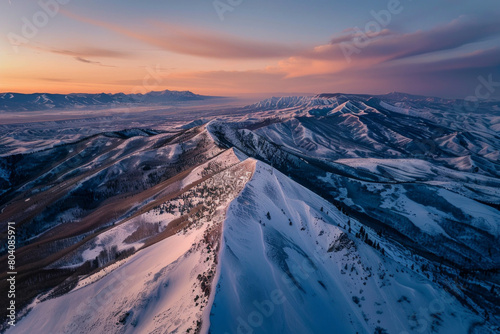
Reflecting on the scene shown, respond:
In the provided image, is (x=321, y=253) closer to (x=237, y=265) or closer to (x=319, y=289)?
(x=319, y=289)

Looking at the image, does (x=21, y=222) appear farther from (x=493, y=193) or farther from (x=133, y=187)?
(x=493, y=193)

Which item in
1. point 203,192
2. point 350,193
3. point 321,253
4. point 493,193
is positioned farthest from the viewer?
point 493,193

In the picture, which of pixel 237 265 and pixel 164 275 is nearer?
pixel 237 265

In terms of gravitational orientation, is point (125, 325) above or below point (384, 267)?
above

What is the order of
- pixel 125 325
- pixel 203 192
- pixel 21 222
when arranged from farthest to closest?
pixel 21 222
pixel 203 192
pixel 125 325

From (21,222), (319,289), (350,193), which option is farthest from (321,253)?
(21,222)

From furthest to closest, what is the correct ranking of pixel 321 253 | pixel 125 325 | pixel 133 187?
pixel 133 187
pixel 321 253
pixel 125 325

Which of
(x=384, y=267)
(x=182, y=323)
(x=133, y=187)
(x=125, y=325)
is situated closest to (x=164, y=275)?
(x=125, y=325)

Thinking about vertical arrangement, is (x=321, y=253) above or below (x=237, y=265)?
below

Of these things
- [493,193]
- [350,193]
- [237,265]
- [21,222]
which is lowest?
[493,193]
